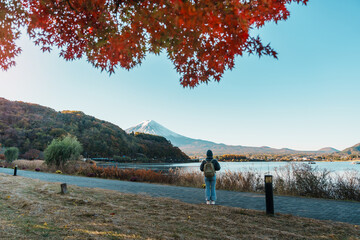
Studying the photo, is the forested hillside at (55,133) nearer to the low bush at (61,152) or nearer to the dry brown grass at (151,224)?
the low bush at (61,152)

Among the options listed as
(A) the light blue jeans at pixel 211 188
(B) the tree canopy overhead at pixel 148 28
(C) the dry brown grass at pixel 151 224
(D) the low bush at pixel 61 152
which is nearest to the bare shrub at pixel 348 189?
(C) the dry brown grass at pixel 151 224

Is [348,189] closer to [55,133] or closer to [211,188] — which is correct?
[211,188]

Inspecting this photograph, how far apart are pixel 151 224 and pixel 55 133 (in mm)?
66706

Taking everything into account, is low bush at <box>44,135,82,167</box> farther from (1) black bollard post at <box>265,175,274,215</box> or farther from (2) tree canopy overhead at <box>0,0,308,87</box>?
(1) black bollard post at <box>265,175,274,215</box>

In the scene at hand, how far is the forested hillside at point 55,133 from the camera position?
56.5 meters

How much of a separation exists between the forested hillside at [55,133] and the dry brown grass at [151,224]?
48.5 meters

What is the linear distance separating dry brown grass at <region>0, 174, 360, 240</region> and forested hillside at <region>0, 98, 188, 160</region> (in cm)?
4849

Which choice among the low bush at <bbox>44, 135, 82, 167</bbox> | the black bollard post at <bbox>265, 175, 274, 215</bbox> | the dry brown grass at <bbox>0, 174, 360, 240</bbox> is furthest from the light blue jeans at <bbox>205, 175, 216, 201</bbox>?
the low bush at <bbox>44, 135, 82, 167</bbox>

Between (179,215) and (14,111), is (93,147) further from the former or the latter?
(179,215)

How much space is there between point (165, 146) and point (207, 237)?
10289 cm

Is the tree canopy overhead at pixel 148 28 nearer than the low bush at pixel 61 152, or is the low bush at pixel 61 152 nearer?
the tree canopy overhead at pixel 148 28

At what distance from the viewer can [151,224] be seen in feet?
14.5

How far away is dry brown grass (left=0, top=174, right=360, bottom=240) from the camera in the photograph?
370 centimetres

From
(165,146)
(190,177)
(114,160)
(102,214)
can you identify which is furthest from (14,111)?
(102,214)
